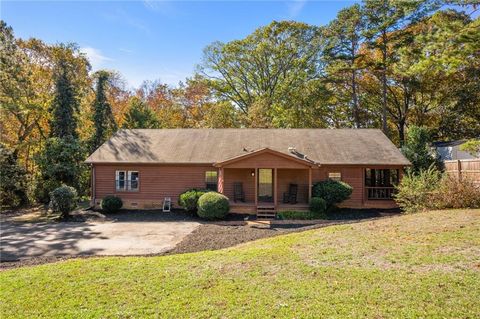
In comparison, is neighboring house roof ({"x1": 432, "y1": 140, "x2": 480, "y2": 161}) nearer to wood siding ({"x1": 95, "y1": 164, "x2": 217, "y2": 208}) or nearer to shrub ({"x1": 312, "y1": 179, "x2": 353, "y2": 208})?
shrub ({"x1": 312, "y1": 179, "x2": 353, "y2": 208})

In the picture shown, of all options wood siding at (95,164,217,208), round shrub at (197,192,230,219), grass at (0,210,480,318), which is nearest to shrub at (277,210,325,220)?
round shrub at (197,192,230,219)

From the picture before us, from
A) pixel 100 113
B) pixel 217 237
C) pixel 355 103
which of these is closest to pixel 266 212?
pixel 217 237

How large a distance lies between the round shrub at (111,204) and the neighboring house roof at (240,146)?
2.22 metres

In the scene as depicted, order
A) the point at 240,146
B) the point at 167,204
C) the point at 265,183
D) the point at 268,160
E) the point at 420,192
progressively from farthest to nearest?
the point at 240,146
the point at 265,183
the point at 167,204
the point at 268,160
the point at 420,192

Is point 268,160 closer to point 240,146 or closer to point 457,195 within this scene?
point 240,146

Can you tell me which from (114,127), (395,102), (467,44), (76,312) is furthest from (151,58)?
(395,102)

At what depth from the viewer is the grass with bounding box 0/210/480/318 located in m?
5.01

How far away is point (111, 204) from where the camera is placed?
1806cm

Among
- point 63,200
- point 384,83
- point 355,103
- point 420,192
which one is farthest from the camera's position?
point 355,103

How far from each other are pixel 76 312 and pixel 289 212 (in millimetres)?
12614

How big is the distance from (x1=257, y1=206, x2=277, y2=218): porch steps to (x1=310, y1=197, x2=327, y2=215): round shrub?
6.38 ft

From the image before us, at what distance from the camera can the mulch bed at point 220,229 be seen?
10.0m

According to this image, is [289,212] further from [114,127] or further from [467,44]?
[114,127]

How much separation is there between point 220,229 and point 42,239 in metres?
6.61
